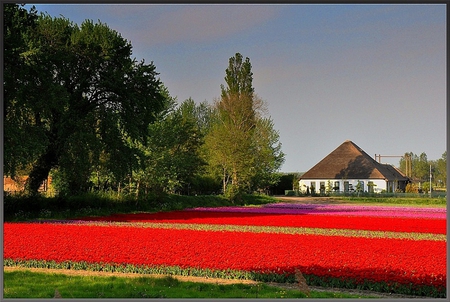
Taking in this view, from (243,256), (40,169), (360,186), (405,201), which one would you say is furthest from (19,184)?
(360,186)

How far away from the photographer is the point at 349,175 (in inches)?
2911

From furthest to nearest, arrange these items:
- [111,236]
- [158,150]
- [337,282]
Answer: [158,150] < [111,236] < [337,282]

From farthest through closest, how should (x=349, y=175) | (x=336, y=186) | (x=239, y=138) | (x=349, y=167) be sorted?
(x=349, y=167) < (x=349, y=175) < (x=336, y=186) < (x=239, y=138)

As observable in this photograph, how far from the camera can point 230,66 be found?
194ft

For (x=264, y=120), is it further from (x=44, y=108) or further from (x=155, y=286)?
(x=155, y=286)

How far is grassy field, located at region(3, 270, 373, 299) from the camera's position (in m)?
9.64

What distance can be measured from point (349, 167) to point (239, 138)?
30039 millimetres

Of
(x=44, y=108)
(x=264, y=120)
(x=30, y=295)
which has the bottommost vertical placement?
(x=30, y=295)

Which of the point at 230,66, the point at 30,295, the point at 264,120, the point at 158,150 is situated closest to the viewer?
the point at 30,295

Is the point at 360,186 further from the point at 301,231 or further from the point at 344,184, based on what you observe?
the point at 301,231

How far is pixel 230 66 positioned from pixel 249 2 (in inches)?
2037

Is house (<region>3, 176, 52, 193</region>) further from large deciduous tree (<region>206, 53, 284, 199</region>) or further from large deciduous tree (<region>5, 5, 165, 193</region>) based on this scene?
large deciduous tree (<region>206, 53, 284, 199</region>)

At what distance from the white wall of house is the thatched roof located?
0.51 m

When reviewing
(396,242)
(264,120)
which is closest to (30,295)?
(396,242)
